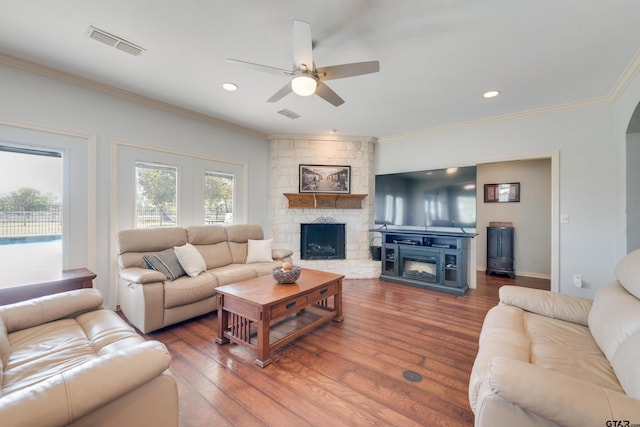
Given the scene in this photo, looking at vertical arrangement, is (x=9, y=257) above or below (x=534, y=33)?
below

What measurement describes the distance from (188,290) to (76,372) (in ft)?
6.17

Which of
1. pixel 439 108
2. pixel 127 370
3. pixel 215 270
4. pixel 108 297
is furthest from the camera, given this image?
pixel 439 108

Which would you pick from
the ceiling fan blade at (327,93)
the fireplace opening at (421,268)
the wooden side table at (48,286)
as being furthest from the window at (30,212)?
the fireplace opening at (421,268)

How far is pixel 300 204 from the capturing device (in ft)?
16.3

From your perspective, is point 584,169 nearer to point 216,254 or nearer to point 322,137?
point 322,137

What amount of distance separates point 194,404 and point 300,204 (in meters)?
3.60

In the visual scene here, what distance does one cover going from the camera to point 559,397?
0.92m

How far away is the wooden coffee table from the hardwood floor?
0.11 meters

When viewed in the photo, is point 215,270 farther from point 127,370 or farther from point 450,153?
point 450,153

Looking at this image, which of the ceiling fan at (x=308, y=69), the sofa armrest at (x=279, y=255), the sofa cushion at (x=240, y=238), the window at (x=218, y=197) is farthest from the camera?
the window at (x=218, y=197)

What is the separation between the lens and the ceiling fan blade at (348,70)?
1949mm

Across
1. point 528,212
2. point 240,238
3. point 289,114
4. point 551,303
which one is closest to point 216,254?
point 240,238

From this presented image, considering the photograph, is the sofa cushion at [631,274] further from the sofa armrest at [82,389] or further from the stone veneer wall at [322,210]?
the stone veneer wall at [322,210]

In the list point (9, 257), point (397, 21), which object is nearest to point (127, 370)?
point (397, 21)
